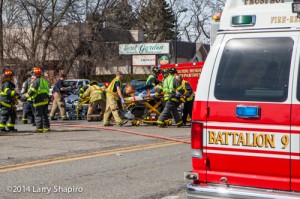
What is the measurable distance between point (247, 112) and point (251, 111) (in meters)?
0.04

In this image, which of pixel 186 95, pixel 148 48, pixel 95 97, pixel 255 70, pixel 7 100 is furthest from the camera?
pixel 148 48

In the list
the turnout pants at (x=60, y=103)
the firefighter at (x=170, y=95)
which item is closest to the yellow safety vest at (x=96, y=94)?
the turnout pants at (x=60, y=103)

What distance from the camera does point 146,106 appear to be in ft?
56.6

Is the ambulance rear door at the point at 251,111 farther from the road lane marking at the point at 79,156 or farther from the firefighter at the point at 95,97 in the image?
the firefighter at the point at 95,97

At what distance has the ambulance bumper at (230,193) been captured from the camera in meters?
4.83

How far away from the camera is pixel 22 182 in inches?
318

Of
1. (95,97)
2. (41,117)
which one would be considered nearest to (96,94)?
(95,97)

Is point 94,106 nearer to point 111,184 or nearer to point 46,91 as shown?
point 46,91

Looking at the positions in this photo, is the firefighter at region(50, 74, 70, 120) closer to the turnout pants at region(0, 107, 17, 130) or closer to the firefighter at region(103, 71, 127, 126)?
the firefighter at region(103, 71, 127, 126)

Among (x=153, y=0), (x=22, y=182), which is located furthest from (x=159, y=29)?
(x=22, y=182)

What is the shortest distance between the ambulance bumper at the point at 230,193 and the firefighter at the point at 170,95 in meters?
10.7

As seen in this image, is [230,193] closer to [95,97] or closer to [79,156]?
[79,156]

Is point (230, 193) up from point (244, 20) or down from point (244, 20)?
down

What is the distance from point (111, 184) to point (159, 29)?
72830mm
